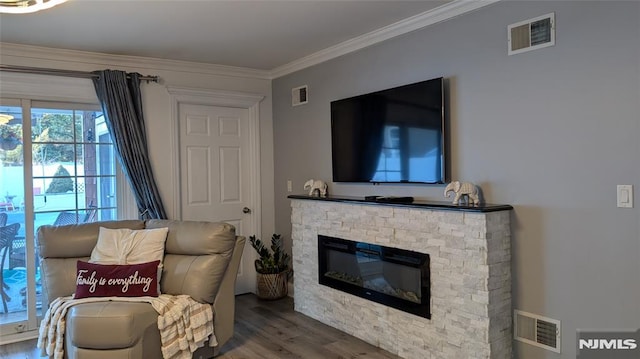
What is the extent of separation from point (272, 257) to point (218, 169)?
3.54 ft

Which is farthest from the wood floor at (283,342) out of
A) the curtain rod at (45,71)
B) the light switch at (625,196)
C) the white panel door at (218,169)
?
the curtain rod at (45,71)

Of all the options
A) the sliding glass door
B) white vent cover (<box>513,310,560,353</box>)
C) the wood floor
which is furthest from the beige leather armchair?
white vent cover (<box>513,310,560,353</box>)

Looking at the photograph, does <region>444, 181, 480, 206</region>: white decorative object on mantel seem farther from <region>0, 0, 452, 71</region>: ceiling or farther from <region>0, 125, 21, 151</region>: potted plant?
<region>0, 125, 21, 151</region>: potted plant

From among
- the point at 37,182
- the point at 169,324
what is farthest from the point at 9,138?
the point at 169,324

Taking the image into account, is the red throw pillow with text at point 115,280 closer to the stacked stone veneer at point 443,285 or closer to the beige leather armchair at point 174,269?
the beige leather armchair at point 174,269

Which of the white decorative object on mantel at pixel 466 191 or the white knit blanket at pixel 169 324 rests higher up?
the white decorative object on mantel at pixel 466 191

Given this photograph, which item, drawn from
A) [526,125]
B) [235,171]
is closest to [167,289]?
[235,171]

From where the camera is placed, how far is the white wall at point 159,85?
12.3 ft

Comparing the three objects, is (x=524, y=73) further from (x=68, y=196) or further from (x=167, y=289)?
(x=68, y=196)

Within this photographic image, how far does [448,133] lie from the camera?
3.11 meters

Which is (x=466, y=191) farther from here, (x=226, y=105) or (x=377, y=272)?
(x=226, y=105)

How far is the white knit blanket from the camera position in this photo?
2863mm

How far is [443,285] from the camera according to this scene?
2883 mm

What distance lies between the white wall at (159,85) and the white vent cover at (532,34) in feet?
9.36
